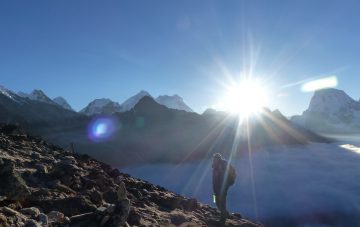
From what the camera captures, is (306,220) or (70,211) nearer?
(70,211)

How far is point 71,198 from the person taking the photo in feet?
45.3

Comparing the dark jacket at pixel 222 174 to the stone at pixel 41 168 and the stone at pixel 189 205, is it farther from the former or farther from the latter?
the stone at pixel 41 168

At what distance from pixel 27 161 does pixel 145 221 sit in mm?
5539

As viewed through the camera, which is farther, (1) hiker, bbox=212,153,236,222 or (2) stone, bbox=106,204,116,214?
(1) hiker, bbox=212,153,236,222

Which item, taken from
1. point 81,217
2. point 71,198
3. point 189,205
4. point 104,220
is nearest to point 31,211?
point 81,217

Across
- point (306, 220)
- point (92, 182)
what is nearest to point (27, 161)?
point (92, 182)

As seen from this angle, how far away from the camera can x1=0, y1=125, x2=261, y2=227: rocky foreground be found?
11859 millimetres

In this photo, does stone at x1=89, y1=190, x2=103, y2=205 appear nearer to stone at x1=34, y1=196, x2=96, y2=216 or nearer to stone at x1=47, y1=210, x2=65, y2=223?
stone at x1=34, y1=196, x2=96, y2=216

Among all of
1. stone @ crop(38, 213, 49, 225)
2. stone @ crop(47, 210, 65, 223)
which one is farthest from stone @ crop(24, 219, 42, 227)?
stone @ crop(47, 210, 65, 223)

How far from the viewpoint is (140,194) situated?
19.3 meters

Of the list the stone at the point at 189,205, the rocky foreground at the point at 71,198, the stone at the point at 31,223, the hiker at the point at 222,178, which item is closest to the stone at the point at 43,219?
the rocky foreground at the point at 71,198

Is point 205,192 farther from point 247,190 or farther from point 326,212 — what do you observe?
point 326,212

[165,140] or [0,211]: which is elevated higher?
[165,140]

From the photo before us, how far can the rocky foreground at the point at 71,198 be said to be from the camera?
1186cm
